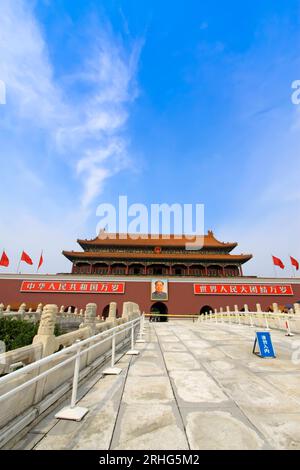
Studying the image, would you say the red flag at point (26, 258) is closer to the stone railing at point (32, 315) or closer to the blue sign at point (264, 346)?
the stone railing at point (32, 315)

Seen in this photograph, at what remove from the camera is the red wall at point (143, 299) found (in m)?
21.5

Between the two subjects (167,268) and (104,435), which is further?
(167,268)

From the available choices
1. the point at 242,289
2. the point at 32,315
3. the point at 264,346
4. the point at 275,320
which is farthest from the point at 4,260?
the point at 242,289

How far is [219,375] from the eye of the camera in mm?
3547

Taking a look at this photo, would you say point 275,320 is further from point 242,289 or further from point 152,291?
point 152,291

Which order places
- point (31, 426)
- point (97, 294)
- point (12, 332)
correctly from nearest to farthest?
point (31, 426)
point (12, 332)
point (97, 294)

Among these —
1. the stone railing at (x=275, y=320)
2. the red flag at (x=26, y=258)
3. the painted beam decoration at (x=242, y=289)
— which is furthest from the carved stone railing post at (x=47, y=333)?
the red flag at (x=26, y=258)

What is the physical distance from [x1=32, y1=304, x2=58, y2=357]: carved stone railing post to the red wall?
63.3 feet

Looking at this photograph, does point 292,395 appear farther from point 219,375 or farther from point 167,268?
point 167,268

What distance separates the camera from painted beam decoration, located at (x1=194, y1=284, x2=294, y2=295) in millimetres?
21906

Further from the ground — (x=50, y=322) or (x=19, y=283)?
(x=19, y=283)

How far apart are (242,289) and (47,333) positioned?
73.7ft
